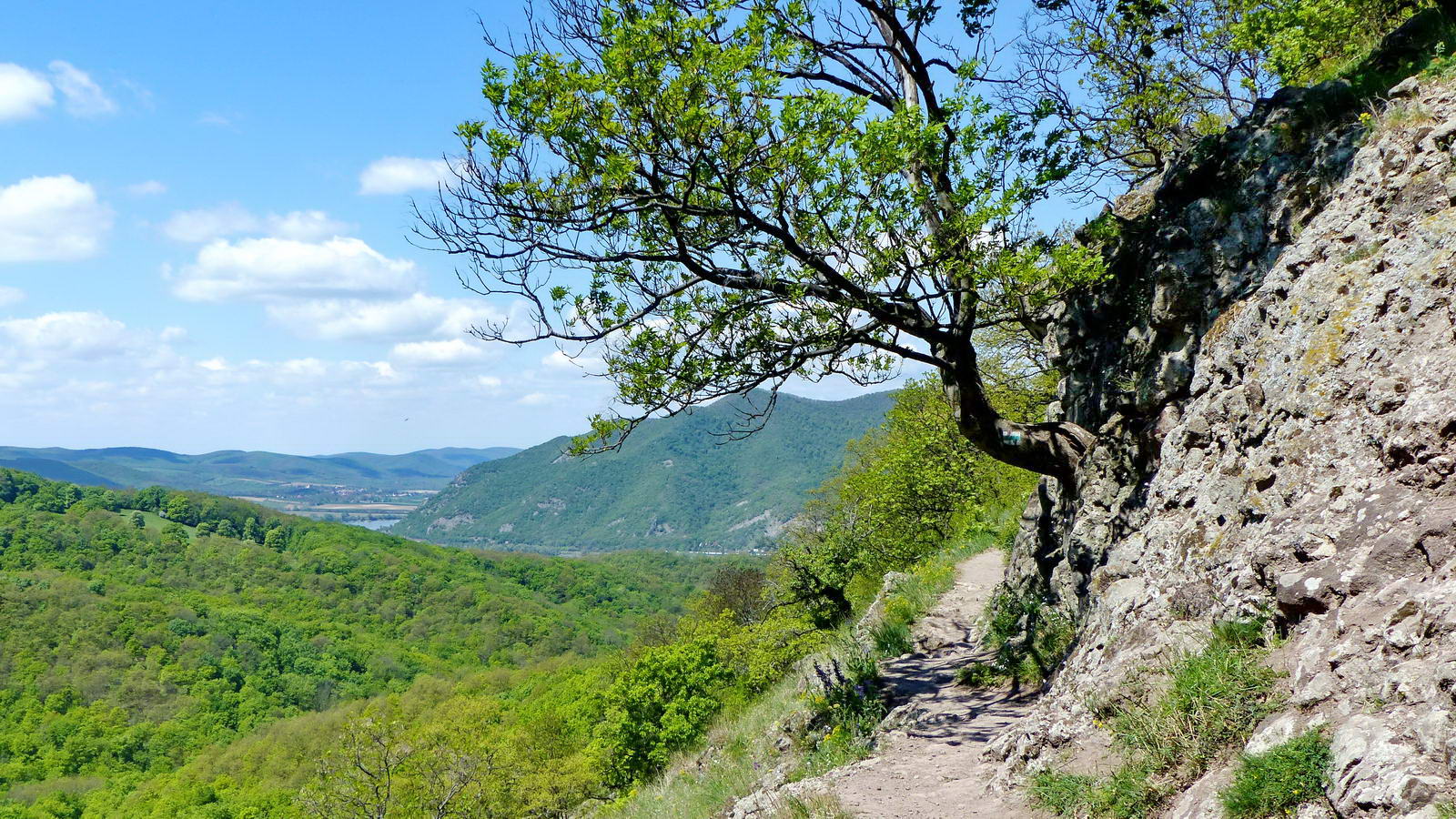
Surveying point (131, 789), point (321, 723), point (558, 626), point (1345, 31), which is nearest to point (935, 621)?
point (1345, 31)

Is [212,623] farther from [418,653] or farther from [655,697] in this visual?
[655,697]

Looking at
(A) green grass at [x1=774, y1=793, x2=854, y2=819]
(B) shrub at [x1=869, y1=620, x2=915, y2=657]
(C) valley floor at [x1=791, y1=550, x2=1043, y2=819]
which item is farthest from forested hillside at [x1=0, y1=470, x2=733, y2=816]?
(A) green grass at [x1=774, y1=793, x2=854, y2=819]

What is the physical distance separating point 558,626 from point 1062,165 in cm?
13805

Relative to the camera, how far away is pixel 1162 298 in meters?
8.68

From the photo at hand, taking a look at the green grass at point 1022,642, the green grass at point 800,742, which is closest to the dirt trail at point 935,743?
the green grass at point 1022,642

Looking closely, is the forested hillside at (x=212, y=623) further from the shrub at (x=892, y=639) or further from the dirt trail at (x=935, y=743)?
the dirt trail at (x=935, y=743)

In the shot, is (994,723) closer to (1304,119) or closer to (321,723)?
(1304,119)

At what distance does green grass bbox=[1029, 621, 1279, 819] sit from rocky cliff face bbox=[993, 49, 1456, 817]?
8.0 inches

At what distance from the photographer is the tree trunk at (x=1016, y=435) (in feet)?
32.1

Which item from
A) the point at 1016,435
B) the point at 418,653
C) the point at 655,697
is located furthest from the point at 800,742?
the point at 418,653

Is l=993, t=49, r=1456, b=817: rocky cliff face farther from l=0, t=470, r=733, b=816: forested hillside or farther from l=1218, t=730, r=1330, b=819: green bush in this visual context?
l=0, t=470, r=733, b=816: forested hillside

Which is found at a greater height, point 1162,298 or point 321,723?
point 1162,298

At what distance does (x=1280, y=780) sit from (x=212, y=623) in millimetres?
156430

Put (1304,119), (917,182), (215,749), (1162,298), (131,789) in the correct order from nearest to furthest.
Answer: (1304,119) → (1162,298) → (917,182) → (131,789) → (215,749)
